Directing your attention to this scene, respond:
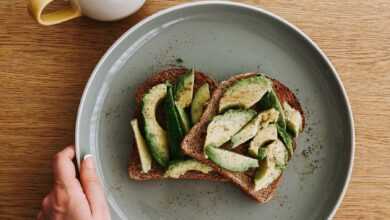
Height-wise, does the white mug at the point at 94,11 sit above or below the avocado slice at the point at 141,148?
above

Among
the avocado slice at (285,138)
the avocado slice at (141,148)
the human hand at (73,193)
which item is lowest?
the human hand at (73,193)

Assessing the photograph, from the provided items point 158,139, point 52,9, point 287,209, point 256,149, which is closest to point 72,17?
point 52,9

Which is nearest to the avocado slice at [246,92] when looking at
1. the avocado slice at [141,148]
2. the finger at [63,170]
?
the avocado slice at [141,148]

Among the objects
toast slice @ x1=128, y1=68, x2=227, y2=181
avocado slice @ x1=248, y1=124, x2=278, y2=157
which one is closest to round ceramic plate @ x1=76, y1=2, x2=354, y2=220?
toast slice @ x1=128, y1=68, x2=227, y2=181

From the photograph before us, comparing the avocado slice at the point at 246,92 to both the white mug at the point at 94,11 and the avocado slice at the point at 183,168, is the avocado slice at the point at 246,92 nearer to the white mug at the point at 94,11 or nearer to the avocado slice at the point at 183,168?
the avocado slice at the point at 183,168

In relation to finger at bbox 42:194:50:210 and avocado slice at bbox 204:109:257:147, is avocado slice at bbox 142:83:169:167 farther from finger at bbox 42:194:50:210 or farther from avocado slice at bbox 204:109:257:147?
finger at bbox 42:194:50:210

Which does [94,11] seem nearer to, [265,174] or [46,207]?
[46,207]

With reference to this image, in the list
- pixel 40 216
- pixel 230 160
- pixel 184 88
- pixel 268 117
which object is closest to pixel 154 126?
pixel 184 88
